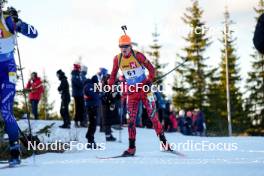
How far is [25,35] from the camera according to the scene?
8.33m

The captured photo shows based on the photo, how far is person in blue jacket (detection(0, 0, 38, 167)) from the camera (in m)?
8.02

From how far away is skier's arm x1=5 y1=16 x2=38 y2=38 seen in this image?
8.22 metres

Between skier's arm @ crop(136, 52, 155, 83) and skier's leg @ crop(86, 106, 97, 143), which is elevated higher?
skier's arm @ crop(136, 52, 155, 83)

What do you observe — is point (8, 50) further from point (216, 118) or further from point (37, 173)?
point (216, 118)

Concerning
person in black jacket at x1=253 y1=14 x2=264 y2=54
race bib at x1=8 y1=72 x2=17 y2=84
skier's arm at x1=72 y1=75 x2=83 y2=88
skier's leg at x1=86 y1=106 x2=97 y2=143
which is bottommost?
skier's leg at x1=86 y1=106 x2=97 y2=143

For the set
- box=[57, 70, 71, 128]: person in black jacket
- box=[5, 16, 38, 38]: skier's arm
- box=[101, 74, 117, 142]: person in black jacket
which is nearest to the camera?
box=[5, 16, 38, 38]: skier's arm

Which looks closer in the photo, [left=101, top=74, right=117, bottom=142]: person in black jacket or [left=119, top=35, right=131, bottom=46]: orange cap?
[left=119, top=35, right=131, bottom=46]: orange cap

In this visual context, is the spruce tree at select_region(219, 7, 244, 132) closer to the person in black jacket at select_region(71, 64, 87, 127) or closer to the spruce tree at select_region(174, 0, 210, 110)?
the spruce tree at select_region(174, 0, 210, 110)

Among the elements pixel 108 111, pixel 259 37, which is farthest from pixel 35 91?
pixel 259 37

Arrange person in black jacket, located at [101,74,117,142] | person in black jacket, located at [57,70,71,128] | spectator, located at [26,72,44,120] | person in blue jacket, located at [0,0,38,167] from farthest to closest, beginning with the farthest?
spectator, located at [26,72,44,120], person in black jacket, located at [57,70,71,128], person in black jacket, located at [101,74,117,142], person in blue jacket, located at [0,0,38,167]

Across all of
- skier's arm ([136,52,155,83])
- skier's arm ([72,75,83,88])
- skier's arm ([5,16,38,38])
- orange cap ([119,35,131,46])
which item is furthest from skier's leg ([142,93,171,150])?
skier's arm ([72,75,83,88])

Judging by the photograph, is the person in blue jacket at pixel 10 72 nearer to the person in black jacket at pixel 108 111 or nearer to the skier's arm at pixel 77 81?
the person in black jacket at pixel 108 111

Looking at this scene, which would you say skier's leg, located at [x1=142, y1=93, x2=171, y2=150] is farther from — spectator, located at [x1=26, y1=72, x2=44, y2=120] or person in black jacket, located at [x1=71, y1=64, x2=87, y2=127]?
spectator, located at [x1=26, y1=72, x2=44, y2=120]

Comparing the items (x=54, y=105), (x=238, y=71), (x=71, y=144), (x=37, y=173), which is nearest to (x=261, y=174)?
(x=37, y=173)
